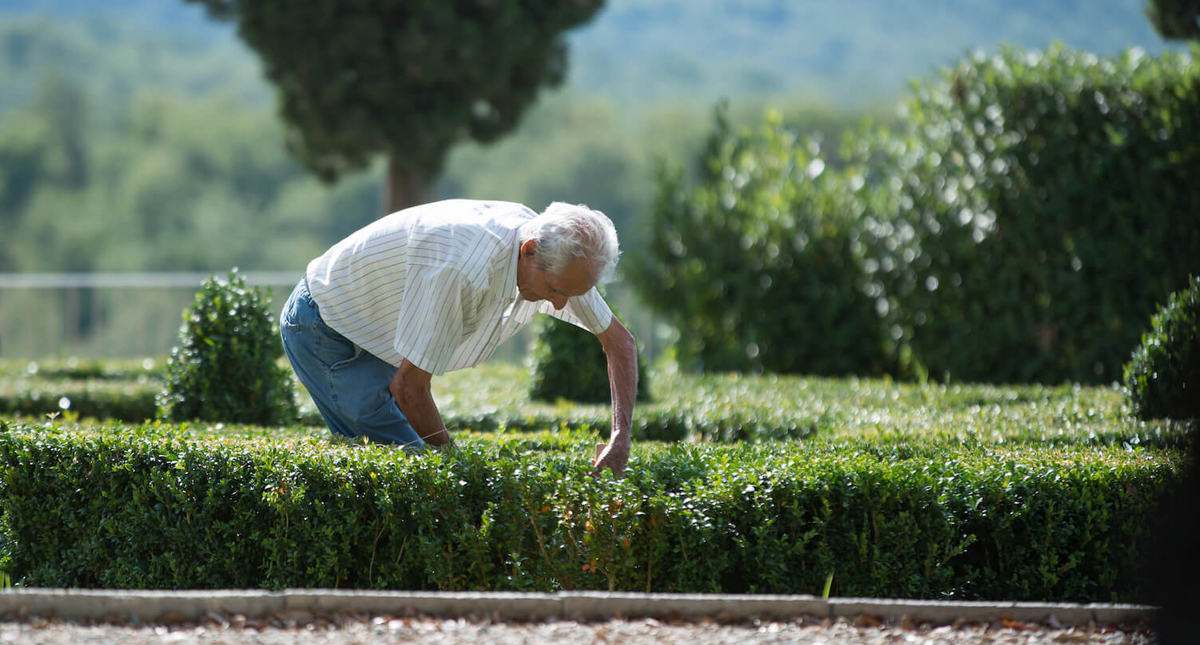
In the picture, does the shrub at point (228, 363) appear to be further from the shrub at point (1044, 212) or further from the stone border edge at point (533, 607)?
the shrub at point (1044, 212)

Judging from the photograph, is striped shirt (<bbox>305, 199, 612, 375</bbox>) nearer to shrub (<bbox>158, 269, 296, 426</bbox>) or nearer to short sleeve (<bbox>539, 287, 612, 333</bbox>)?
short sleeve (<bbox>539, 287, 612, 333</bbox>)

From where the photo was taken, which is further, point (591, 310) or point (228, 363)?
point (228, 363)

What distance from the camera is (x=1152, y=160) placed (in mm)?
7883

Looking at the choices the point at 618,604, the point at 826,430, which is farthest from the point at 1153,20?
the point at 618,604

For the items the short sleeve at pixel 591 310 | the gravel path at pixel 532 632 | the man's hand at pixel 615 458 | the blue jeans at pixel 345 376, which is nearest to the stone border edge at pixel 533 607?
the gravel path at pixel 532 632

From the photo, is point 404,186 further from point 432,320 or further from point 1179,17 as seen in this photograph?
point 432,320

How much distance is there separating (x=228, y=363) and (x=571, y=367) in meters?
2.10

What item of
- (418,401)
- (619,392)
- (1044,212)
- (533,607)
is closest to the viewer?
(533,607)

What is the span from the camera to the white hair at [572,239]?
350cm

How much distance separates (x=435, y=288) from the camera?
11.6ft

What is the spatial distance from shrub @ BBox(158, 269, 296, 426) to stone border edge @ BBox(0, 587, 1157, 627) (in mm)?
2266

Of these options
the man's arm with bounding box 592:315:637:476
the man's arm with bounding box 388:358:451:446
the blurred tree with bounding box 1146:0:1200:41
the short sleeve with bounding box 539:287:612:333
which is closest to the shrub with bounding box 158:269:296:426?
the man's arm with bounding box 388:358:451:446

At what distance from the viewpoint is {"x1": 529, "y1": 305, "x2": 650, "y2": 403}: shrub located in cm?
672

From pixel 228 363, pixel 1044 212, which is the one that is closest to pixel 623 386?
pixel 228 363
